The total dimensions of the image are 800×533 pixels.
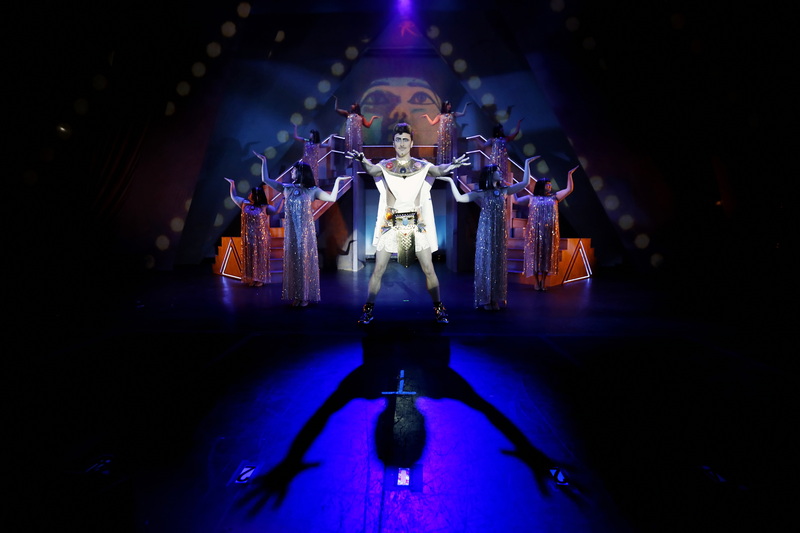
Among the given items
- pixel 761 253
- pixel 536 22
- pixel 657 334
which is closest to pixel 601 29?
pixel 536 22

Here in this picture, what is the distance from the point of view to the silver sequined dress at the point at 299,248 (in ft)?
16.3

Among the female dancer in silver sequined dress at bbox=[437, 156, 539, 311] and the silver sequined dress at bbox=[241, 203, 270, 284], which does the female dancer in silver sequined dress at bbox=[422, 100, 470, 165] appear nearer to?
the silver sequined dress at bbox=[241, 203, 270, 284]

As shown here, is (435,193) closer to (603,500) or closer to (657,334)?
(657,334)

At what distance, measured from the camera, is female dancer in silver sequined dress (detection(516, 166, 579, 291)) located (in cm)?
654

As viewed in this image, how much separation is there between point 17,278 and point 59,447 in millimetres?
6180

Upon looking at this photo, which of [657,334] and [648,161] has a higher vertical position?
[648,161]

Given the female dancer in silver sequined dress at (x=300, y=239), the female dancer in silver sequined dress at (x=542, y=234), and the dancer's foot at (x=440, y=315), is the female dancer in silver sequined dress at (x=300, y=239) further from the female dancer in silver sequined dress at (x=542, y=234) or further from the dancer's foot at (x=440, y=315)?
the female dancer in silver sequined dress at (x=542, y=234)

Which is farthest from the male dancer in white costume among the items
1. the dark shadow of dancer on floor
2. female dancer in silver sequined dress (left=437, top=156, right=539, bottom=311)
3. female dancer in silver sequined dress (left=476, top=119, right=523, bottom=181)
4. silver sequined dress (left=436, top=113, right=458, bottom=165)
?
silver sequined dress (left=436, top=113, right=458, bottom=165)

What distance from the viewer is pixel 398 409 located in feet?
7.04

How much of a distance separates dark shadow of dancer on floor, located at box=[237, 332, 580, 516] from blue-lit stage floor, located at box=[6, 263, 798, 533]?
0.5 inches

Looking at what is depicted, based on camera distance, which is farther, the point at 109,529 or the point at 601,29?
the point at 601,29

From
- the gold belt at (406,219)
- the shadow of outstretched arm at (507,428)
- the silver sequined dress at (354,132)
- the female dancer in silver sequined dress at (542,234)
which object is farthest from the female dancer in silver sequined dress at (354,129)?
the shadow of outstretched arm at (507,428)

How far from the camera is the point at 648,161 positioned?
7.36 m

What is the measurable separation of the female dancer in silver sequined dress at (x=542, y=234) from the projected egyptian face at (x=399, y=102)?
6960 millimetres
